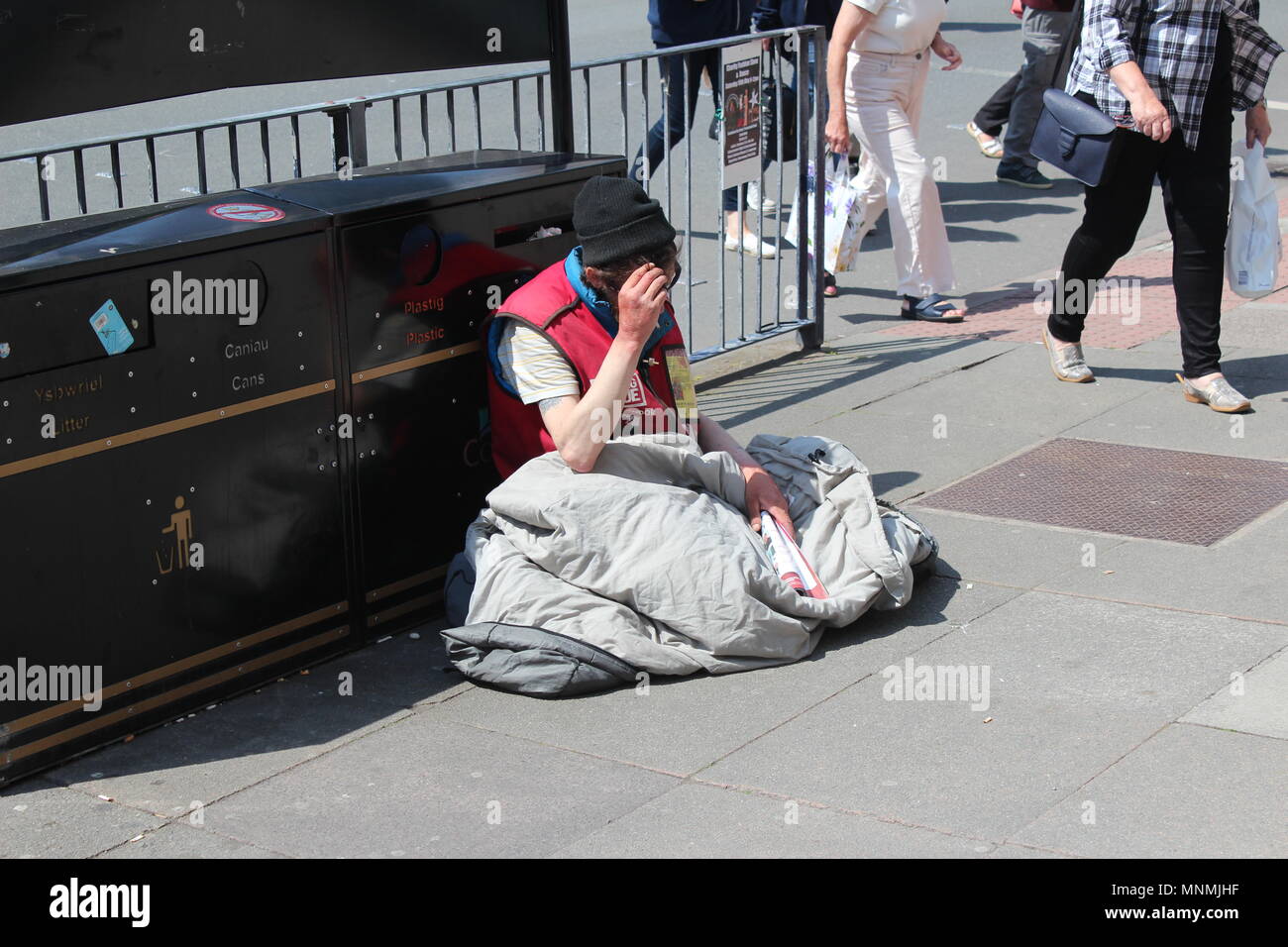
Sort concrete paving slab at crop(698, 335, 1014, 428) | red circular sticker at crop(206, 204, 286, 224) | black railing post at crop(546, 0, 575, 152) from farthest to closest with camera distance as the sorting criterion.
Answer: concrete paving slab at crop(698, 335, 1014, 428), black railing post at crop(546, 0, 575, 152), red circular sticker at crop(206, 204, 286, 224)

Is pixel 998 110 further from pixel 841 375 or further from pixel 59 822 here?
pixel 59 822

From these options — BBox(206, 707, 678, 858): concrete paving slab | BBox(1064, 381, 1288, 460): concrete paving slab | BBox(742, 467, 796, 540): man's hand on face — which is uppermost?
BBox(742, 467, 796, 540): man's hand on face

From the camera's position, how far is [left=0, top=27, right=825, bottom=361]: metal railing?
5.44 m

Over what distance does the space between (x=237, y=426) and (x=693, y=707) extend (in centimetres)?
139

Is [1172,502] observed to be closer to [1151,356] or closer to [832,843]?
[1151,356]

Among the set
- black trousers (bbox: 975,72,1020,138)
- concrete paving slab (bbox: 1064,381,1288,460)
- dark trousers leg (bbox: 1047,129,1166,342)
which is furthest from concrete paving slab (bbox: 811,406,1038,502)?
black trousers (bbox: 975,72,1020,138)

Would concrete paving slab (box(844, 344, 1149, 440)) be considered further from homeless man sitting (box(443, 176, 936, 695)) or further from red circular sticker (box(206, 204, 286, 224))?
red circular sticker (box(206, 204, 286, 224))

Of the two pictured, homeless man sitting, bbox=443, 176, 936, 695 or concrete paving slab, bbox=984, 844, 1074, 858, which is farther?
homeless man sitting, bbox=443, 176, 936, 695

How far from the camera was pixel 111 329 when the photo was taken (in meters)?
4.01

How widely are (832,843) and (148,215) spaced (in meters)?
2.34

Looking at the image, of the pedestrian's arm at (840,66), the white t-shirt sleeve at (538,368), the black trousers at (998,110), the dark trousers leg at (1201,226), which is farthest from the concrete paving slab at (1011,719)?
the black trousers at (998,110)

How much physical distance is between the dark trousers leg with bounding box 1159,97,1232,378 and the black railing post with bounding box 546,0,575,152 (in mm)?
2447

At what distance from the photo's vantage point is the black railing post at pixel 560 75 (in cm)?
543

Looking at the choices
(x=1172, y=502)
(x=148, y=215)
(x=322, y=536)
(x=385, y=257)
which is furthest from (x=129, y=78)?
(x=1172, y=502)
